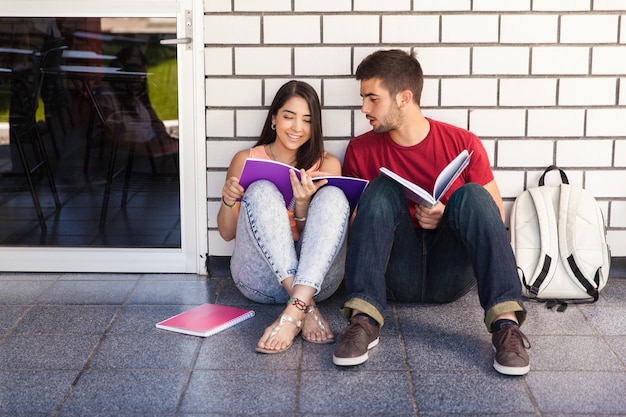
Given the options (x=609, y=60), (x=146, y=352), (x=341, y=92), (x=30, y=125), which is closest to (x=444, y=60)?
(x=341, y=92)

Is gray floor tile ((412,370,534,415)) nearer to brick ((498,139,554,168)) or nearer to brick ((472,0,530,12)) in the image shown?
brick ((498,139,554,168))

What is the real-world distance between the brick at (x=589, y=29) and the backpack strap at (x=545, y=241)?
0.66 m

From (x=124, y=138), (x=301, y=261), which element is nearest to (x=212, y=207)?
(x=124, y=138)

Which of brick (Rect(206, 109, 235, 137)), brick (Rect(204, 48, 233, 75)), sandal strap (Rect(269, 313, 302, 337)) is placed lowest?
sandal strap (Rect(269, 313, 302, 337))

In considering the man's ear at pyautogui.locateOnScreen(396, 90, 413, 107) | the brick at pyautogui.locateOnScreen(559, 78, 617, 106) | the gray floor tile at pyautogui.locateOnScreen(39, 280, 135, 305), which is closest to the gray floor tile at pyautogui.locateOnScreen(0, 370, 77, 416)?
the gray floor tile at pyautogui.locateOnScreen(39, 280, 135, 305)

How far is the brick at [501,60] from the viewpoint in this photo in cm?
351

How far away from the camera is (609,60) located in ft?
11.6

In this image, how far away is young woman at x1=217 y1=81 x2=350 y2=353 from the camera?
115 inches

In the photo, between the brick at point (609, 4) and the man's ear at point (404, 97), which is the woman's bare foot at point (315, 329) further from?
the brick at point (609, 4)

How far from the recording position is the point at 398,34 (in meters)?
3.50

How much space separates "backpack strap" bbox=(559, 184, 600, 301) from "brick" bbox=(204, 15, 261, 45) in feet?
4.63

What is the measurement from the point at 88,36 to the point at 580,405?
247 centimetres

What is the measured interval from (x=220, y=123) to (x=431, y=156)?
3.03 feet

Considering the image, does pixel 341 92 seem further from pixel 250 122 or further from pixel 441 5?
pixel 441 5
